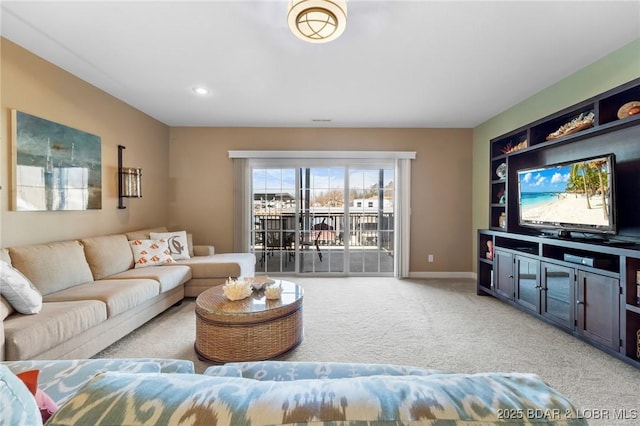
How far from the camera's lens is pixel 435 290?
374 cm

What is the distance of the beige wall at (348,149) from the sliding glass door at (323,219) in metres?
0.40

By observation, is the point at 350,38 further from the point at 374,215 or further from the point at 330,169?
the point at 374,215

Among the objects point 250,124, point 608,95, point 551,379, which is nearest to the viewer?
point 551,379

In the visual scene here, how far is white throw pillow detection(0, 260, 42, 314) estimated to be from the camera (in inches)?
66.9

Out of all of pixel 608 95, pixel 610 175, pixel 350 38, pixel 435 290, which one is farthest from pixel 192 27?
pixel 435 290

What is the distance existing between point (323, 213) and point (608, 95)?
347 centimetres

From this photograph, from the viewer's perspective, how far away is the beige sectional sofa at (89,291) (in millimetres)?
1643

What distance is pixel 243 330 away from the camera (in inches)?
75.5

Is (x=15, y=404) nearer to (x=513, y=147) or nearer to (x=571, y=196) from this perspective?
(x=571, y=196)

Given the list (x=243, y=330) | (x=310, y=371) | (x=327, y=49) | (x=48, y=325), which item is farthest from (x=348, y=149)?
(x=48, y=325)

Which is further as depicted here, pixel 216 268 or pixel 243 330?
pixel 216 268

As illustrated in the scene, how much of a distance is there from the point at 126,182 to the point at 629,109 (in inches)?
202

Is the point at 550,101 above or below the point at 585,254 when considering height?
above

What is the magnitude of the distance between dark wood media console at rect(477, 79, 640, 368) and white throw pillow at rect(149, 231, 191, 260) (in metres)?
4.08
